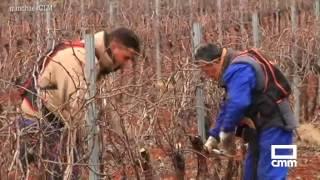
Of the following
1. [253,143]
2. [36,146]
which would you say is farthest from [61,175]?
[253,143]

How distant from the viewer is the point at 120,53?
450 cm

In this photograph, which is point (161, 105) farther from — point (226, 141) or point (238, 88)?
point (238, 88)

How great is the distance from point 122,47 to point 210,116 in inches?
58.0

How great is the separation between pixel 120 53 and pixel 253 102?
96cm

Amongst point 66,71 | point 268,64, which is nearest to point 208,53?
point 268,64

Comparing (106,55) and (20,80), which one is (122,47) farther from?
(20,80)

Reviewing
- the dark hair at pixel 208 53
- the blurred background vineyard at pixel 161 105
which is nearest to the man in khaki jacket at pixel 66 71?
the blurred background vineyard at pixel 161 105

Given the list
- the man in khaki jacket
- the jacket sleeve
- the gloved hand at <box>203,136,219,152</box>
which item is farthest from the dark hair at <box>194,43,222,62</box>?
the gloved hand at <box>203,136,219,152</box>

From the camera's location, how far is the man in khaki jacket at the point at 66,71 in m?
4.15

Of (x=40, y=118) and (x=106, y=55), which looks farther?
(x=106, y=55)

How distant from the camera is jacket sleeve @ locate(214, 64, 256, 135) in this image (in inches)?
181

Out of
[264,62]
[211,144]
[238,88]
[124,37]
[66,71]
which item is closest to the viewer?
[66,71]

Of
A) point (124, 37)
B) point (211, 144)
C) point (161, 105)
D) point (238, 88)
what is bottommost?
point (211, 144)

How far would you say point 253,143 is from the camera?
16.6 feet
